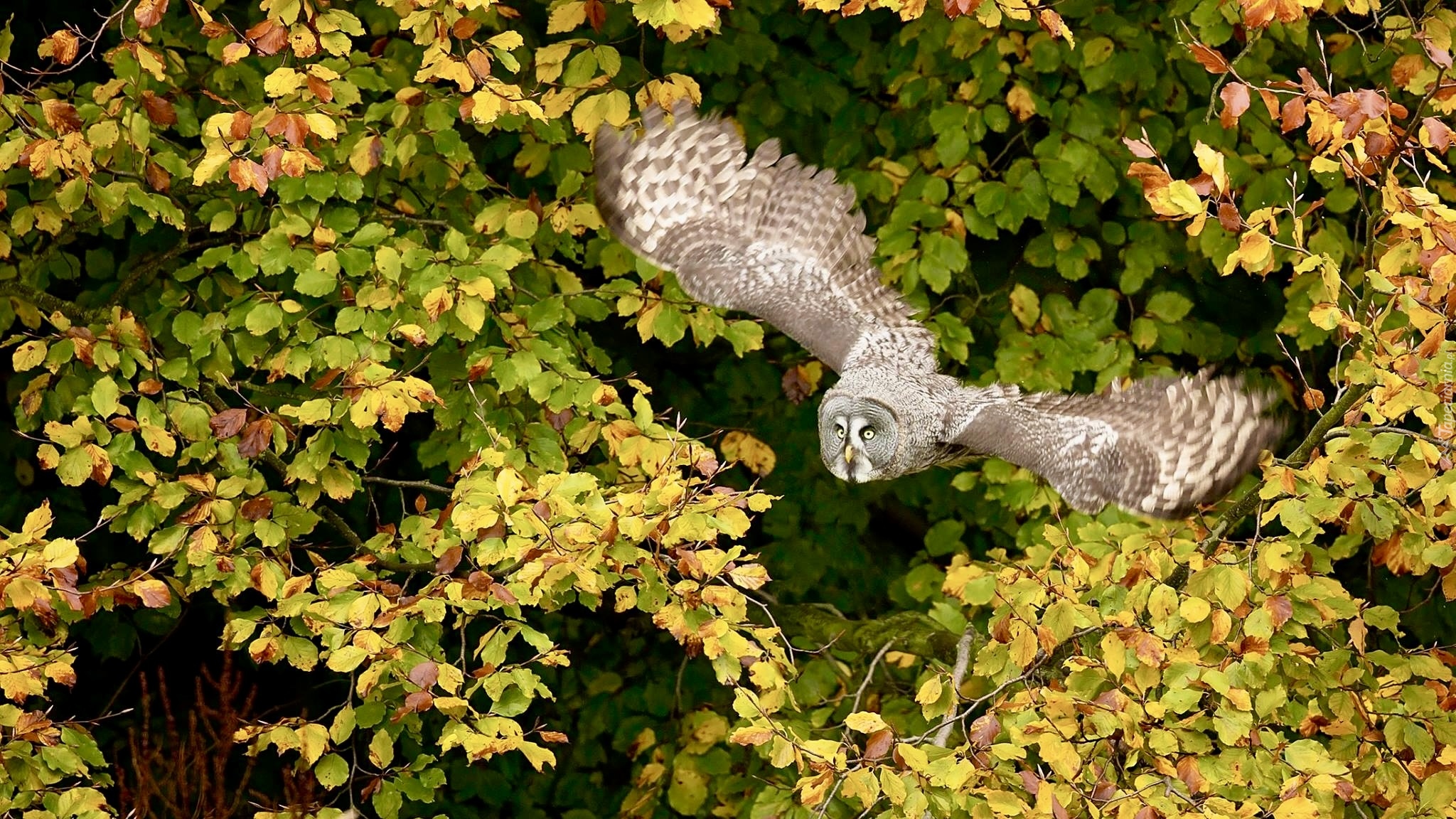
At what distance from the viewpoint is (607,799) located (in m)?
6.79

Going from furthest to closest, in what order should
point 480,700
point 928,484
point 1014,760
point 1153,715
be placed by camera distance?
point 480,700
point 928,484
point 1014,760
point 1153,715

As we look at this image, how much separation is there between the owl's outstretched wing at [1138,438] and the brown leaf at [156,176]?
8.02 feet

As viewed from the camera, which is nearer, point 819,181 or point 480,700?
point 819,181

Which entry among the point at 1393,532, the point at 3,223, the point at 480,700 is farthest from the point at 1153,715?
the point at 480,700

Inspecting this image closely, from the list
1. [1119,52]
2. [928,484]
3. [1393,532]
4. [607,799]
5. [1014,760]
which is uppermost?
[1119,52]

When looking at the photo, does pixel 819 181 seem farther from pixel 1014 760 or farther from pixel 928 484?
pixel 1014 760

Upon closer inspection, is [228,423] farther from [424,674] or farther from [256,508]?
[424,674]

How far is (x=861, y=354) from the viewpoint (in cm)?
536

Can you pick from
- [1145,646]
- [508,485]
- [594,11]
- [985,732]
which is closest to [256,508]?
[508,485]

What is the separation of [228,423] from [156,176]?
76 centimetres

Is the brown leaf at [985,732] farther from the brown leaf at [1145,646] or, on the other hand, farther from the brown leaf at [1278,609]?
the brown leaf at [1278,609]

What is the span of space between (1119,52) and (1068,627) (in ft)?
7.81

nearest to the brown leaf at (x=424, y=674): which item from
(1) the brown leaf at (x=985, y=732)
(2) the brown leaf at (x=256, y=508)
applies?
(2) the brown leaf at (x=256, y=508)

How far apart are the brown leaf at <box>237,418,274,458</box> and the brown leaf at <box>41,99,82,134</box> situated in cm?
92
